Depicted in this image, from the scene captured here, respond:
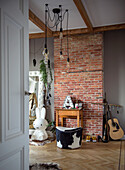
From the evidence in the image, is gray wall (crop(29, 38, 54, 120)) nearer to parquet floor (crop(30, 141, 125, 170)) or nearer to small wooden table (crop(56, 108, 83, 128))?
small wooden table (crop(56, 108, 83, 128))

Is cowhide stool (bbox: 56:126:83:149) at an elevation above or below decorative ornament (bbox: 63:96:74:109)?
below

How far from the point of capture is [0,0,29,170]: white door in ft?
4.52

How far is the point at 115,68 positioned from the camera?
16.5 ft

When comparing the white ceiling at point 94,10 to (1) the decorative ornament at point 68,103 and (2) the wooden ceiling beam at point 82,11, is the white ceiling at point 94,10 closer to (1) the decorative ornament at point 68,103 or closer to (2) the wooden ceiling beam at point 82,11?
(2) the wooden ceiling beam at point 82,11

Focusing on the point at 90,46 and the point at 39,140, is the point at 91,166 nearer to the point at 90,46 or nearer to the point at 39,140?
the point at 39,140

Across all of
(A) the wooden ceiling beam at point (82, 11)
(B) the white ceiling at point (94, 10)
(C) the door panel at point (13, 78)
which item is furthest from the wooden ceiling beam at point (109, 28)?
(C) the door panel at point (13, 78)

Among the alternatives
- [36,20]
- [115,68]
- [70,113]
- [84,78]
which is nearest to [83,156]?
[70,113]

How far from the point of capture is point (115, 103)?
16.4 feet

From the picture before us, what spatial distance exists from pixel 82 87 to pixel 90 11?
1.94 metres

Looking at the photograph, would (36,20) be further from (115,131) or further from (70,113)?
(115,131)

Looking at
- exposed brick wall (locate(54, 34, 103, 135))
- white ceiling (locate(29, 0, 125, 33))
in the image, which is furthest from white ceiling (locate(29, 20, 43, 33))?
exposed brick wall (locate(54, 34, 103, 135))

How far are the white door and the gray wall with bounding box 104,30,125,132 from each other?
371 centimetres

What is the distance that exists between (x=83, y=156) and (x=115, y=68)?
252 cm

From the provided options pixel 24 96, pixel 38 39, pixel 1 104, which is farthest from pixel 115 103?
pixel 1 104
